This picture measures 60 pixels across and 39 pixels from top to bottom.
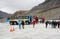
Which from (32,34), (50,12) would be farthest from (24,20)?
(50,12)

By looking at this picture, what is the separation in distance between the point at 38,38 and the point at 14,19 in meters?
24.6

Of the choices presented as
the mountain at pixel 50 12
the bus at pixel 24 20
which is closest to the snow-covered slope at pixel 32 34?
the bus at pixel 24 20

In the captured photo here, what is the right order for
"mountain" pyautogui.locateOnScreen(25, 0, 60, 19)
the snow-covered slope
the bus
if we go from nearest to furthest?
the snow-covered slope
the bus
"mountain" pyautogui.locateOnScreen(25, 0, 60, 19)

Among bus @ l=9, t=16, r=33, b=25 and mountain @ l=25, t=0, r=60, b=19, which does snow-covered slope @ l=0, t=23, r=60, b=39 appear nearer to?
bus @ l=9, t=16, r=33, b=25

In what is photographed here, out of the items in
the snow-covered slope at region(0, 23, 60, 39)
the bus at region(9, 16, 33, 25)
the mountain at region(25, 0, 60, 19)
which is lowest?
the snow-covered slope at region(0, 23, 60, 39)

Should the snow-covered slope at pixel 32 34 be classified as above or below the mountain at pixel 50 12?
below

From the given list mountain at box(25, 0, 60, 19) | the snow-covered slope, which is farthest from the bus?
mountain at box(25, 0, 60, 19)

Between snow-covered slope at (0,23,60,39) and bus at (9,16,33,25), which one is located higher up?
bus at (9,16,33,25)

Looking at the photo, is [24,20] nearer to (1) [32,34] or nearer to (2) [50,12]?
(1) [32,34]

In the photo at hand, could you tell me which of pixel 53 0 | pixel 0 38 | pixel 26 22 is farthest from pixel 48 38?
pixel 53 0

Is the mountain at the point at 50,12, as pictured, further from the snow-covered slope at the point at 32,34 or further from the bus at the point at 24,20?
the snow-covered slope at the point at 32,34

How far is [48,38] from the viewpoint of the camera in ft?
68.1

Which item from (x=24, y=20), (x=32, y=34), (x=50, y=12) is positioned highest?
(x=50, y=12)

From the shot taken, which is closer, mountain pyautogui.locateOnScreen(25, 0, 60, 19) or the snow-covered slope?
the snow-covered slope
